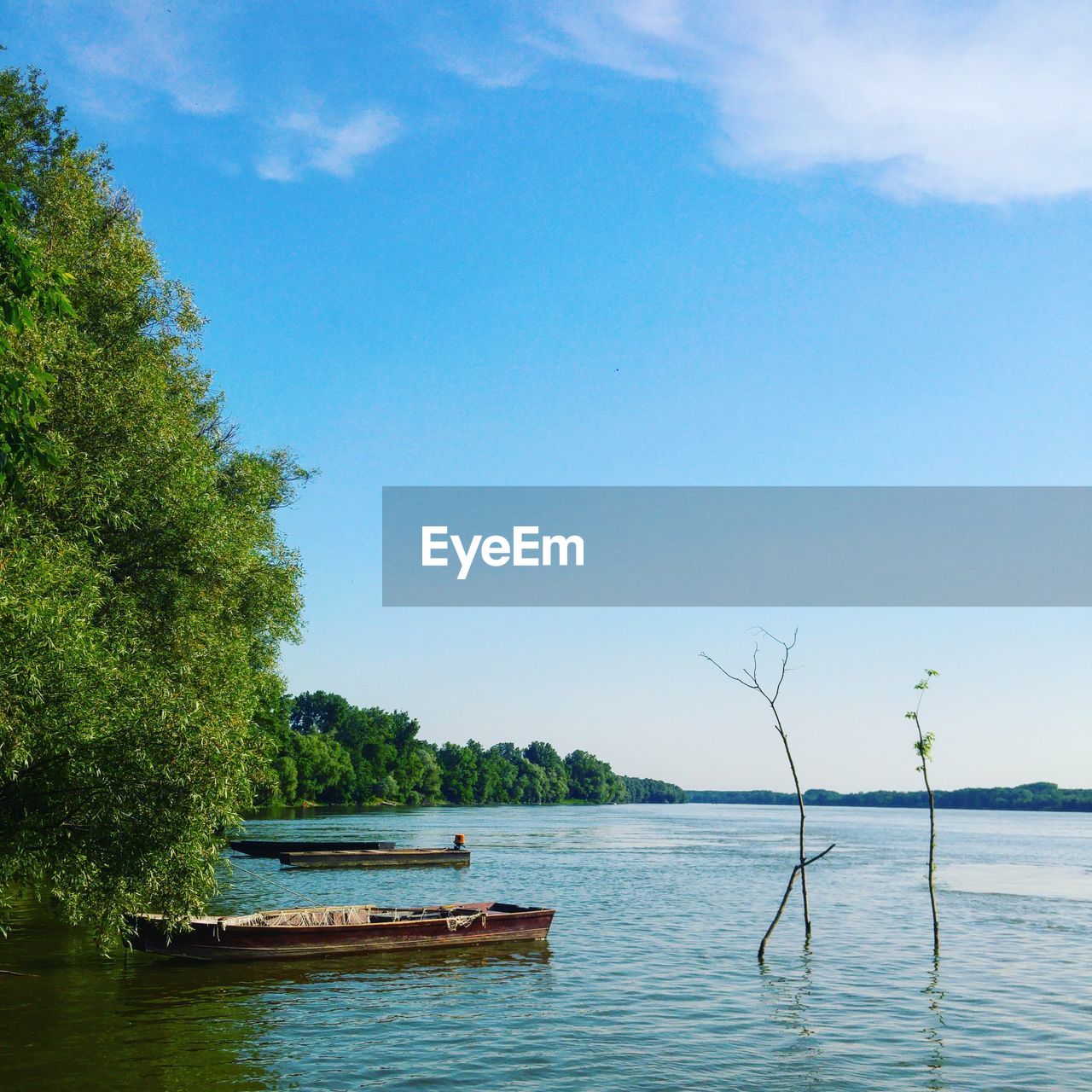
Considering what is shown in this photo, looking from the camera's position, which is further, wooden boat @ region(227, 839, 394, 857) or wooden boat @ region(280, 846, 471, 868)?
wooden boat @ region(227, 839, 394, 857)

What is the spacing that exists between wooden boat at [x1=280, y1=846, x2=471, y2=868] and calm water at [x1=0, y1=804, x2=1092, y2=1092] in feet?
39.3

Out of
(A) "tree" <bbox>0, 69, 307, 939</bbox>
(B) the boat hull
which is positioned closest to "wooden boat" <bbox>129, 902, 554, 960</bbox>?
(A) "tree" <bbox>0, 69, 307, 939</bbox>

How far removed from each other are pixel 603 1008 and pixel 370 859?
40.7m

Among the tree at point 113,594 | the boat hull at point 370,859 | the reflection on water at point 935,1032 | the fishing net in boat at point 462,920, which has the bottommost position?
the boat hull at point 370,859

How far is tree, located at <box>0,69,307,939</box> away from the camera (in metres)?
19.7

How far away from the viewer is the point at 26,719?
19.0 meters

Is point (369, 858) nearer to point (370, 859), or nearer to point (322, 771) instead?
point (370, 859)

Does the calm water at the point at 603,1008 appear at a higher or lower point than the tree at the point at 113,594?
lower

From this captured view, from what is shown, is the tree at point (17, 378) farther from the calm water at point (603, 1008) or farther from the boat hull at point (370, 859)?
the boat hull at point (370, 859)

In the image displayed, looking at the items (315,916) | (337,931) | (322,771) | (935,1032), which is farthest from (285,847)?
(322,771)

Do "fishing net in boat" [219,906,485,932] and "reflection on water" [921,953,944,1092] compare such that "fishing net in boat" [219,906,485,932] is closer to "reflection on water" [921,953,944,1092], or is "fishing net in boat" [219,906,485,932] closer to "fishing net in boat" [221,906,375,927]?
"fishing net in boat" [221,906,375,927]

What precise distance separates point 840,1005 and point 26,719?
22.1 m

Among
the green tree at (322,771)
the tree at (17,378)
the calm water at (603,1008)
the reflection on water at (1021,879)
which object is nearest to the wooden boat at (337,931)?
the calm water at (603,1008)

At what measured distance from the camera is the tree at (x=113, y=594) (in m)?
19.7
